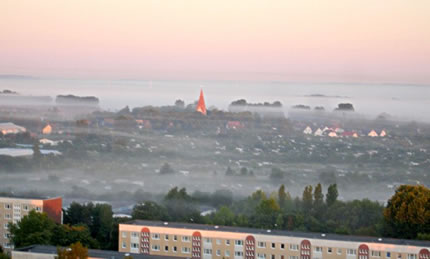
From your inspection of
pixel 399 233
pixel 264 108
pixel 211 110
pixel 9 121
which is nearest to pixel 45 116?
pixel 9 121

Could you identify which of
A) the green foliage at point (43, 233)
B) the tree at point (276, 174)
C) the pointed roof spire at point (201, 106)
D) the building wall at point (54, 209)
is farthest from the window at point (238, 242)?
the pointed roof spire at point (201, 106)

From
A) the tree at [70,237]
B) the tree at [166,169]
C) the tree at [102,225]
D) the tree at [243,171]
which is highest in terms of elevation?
the tree at [70,237]

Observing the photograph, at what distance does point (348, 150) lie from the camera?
60.3 m

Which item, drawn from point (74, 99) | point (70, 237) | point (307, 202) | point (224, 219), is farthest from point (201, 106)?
point (70, 237)

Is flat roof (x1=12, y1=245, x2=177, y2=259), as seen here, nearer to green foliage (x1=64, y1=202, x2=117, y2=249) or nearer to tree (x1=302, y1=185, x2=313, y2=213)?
green foliage (x1=64, y1=202, x2=117, y2=249)

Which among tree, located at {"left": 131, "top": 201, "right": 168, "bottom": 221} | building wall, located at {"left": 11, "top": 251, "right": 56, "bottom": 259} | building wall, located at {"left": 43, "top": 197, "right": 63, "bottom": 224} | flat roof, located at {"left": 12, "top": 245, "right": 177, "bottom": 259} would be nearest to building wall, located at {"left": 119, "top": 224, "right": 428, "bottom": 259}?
flat roof, located at {"left": 12, "top": 245, "right": 177, "bottom": 259}

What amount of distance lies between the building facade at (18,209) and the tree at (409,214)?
32.8ft

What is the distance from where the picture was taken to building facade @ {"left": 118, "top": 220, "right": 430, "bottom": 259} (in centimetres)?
1761

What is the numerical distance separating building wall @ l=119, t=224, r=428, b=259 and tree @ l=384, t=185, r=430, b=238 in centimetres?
405

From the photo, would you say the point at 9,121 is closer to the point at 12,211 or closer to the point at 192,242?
the point at 12,211

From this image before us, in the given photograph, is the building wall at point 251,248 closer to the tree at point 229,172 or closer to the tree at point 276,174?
the tree at point 276,174

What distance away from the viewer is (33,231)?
61.1ft

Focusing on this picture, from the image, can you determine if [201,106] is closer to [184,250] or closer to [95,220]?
[95,220]

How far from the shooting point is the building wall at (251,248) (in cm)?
1761
